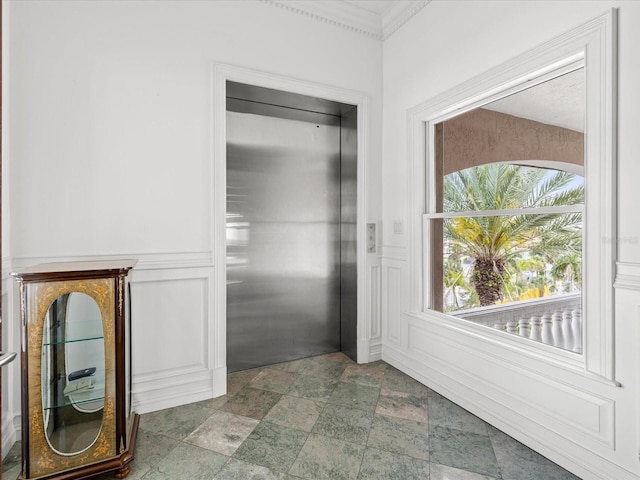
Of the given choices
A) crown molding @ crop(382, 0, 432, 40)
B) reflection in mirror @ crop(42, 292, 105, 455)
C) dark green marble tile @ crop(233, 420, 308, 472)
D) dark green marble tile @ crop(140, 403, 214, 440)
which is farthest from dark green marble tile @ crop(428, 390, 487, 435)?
crown molding @ crop(382, 0, 432, 40)

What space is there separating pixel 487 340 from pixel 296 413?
1.30 meters

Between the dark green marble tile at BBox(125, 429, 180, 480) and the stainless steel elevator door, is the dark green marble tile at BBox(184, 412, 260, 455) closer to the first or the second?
the dark green marble tile at BBox(125, 429, 180, 480)

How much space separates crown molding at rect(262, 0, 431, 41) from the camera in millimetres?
2863

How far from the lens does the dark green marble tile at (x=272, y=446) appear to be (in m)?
1.92

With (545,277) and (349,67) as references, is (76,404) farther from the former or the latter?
(349,67)

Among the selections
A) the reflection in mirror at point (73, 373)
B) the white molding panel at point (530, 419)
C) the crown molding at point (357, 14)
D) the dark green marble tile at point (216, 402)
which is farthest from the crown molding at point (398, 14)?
the dark green marble tile at point (216, 402)

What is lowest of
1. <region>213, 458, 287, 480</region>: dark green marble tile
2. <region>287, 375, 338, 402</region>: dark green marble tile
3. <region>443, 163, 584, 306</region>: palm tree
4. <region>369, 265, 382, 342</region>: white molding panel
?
<region>213, 458, 287, 480</region>: dark green marble tile

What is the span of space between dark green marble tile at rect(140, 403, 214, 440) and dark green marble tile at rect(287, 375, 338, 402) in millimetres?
622

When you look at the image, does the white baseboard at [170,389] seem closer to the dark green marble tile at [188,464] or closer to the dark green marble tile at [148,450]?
the dark green marble tile at [148,450]

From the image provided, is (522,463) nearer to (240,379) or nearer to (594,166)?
(594,166)

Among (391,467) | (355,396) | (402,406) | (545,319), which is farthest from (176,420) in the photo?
(545,319)

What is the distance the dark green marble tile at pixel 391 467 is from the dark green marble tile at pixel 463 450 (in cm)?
11

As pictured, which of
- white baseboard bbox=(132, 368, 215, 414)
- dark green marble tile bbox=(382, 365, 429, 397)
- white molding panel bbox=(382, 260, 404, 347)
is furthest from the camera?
white molding panel bbox=(382, 260, 404, 347)

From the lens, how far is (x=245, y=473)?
6.02ft
